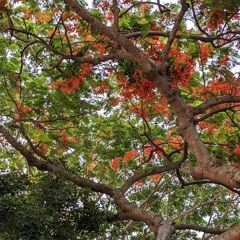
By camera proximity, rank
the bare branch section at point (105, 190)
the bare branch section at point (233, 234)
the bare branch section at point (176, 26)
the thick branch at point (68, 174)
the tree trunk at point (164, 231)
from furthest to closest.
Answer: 1. the thick branch at point (68, 174)
2. the bare branch section at point (105, 190)
3. the tree trunk at point (164, 231)
4. the bare branch section at point (176, 26)
5. the bare branch section at point (233, 234)

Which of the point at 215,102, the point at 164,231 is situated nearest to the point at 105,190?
the point at 164,231


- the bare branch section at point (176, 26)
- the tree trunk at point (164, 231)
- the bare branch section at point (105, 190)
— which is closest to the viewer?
the bare branch section at point (176, 26)

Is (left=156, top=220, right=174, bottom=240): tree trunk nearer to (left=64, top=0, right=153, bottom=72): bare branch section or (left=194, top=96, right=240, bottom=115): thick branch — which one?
(left=194, top=96, right=240, bottom=115): thick branch

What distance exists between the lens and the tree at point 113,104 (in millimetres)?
5273

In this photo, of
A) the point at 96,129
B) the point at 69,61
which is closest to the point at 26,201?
the point at 69,61

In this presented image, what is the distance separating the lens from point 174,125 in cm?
920

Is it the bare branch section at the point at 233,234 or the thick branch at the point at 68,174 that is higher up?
the thick branch at the point at 68,174

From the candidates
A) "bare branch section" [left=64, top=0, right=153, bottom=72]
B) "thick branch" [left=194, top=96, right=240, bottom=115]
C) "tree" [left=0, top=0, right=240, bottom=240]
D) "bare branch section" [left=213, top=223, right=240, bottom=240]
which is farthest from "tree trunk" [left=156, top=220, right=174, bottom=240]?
"bare branch section" [left=64, top=0, right=153, bottom=72]

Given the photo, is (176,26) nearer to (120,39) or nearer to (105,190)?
(120,39)

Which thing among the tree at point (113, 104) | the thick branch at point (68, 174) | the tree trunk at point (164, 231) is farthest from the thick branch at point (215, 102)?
the thick branch at point (68, 174)

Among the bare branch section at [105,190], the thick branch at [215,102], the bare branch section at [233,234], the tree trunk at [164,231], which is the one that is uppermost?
the thick branch at [215,102]

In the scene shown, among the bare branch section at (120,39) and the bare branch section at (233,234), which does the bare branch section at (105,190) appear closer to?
the bare branch section at (233,234)

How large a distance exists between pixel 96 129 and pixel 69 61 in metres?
2.37

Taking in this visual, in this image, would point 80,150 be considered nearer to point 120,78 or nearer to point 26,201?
point 120,78
